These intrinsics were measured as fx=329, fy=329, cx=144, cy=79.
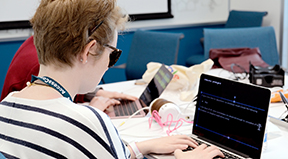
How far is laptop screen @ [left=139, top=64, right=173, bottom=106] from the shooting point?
1777 mm

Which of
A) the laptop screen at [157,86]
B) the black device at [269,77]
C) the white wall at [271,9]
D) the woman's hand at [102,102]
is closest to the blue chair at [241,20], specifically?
the white wall at [271,9]

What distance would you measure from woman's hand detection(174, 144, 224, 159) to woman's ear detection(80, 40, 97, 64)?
478 millimetres

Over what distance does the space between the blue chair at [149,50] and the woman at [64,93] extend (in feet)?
6.23

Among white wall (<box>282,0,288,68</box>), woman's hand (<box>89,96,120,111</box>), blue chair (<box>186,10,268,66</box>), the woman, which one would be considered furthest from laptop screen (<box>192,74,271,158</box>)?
white wall (<box>282,0,288,68</box>)

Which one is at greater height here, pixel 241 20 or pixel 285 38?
pixel 241 20

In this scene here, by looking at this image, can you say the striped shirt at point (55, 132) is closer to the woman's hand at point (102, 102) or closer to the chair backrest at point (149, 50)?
the woman's hand at point (102, 102)

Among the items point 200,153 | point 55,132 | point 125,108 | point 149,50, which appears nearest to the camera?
point 55,132

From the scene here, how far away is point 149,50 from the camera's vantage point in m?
3.03

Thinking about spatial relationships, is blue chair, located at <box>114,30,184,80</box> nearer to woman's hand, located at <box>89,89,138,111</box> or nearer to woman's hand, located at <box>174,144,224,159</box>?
woman's hand, located at <box>89,89,138,111</box>

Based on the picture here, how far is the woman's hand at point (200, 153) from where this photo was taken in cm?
114

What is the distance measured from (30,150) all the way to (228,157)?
2.21ft

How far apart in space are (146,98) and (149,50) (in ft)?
4.15

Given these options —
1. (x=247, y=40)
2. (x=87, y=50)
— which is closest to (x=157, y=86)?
(x=87, y=50)

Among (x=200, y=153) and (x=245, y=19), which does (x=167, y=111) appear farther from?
(x=245, y=19)
